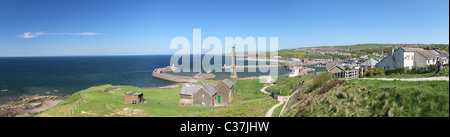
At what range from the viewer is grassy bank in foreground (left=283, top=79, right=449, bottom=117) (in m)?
12.0

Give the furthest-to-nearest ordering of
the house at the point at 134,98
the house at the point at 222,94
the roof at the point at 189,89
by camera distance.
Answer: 1. the house at the point at 222,94
2. the house at the point at 134,98
3. the roof at the point at 189,89

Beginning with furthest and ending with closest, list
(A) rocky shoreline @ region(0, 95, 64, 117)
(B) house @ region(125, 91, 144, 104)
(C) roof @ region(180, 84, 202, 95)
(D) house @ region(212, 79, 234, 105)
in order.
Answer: (A) rocky shoreline @ region(0, 95, 64, 117), (D) house @ region(212, 79, 234, 105), (B) house @ region(125, 91, 144, 104), (C) roof @ region(180, 84, 202, 95)

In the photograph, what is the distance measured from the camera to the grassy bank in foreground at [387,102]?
39.3ft

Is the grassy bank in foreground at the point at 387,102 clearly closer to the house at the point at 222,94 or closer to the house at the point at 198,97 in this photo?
the house at the point at 198,97

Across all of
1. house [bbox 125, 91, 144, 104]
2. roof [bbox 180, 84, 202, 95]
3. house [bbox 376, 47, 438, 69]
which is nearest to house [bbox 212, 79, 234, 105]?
roof [bbox 180, 84, 202, 95]

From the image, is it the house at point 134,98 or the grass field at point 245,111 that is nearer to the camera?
the grass field at point 245,111

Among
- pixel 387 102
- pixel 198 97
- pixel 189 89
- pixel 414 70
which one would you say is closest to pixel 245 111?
pixel 198 97

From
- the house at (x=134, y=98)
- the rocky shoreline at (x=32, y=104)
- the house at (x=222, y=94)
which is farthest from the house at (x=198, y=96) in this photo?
the rocky shoreline at (x=32, y=104)

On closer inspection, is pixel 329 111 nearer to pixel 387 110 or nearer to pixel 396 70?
pixel 387 110

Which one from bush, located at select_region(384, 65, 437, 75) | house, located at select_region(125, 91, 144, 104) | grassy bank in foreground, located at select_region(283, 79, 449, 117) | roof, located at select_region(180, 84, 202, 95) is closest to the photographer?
grassy bank in foreground, located at select_region(283, 79, 449, 117)

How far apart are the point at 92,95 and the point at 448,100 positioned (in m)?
43.1

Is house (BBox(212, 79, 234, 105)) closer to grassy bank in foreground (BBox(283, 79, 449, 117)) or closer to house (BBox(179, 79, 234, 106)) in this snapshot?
house (BBox(179, 79, 234, 106))
